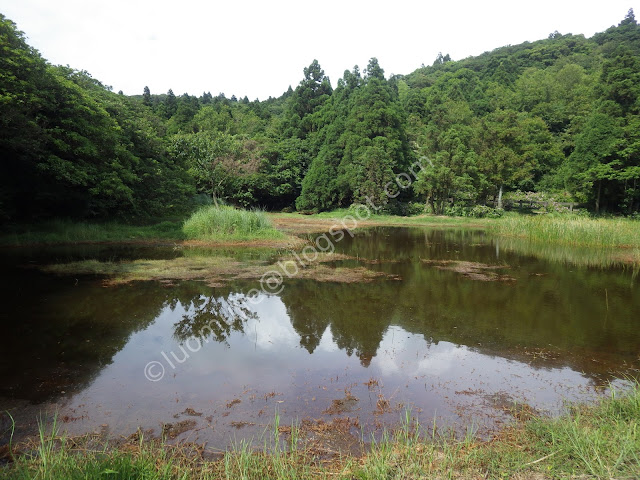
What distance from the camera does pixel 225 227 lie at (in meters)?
16.7

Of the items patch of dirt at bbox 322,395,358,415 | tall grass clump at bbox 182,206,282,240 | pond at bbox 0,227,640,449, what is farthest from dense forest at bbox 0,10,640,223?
patch of dirt at bbox 322,395,358,415

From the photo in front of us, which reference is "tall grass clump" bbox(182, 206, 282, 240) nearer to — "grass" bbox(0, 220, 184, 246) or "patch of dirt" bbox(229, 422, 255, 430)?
"grass" bbox(0, 220, 184, 246)

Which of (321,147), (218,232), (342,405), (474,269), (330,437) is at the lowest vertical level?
(474,269)

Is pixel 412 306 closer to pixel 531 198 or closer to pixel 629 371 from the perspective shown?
pixel 629 371

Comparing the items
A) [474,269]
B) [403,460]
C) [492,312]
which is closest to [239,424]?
[403,460]

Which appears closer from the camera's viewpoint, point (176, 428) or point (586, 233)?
point (176, 428)

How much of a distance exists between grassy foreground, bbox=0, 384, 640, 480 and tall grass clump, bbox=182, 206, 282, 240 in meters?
13.2

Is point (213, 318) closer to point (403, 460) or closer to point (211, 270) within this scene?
point (211, 270)

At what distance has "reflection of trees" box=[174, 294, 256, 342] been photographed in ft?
22.0

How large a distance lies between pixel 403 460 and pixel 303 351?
309 centimetres

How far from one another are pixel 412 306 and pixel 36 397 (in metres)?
6.32

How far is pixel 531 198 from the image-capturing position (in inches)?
1398

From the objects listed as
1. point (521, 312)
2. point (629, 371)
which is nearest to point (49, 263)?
point (521, 312)

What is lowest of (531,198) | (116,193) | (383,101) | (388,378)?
(531,198)
